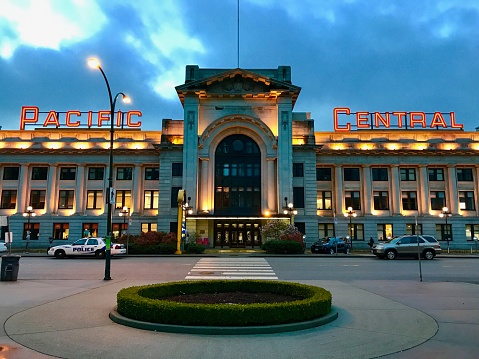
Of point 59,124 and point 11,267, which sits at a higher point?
point 59,124

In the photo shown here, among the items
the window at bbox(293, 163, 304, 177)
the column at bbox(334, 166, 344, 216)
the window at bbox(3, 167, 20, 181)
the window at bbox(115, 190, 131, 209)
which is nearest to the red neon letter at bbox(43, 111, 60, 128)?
the window at bbox(3, 167, 20, 181)

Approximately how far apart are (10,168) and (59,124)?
330 inches

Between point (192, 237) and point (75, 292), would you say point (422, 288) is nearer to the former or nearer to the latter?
point (75, 292)

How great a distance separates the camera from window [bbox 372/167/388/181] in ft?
163

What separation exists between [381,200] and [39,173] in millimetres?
44907

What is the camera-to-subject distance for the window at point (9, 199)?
48188mm

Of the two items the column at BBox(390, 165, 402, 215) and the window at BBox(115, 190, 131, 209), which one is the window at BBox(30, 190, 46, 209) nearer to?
the window at BBox(115, 190, 131, 209)

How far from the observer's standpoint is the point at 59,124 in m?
51.0

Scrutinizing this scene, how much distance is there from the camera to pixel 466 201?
161 ft

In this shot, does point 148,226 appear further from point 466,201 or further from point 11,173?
point 466,201

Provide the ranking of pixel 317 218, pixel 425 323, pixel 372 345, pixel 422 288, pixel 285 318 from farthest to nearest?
pixel 317 218, pixel 422 288, pixel 425 323, pixel 285 318, pixel 372 345

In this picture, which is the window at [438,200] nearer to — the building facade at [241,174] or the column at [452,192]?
the building facade at [241,174]

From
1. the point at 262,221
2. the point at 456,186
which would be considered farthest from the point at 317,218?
the point at 456,186

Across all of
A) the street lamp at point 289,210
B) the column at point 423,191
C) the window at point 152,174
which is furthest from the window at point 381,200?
the window at point 152,174
